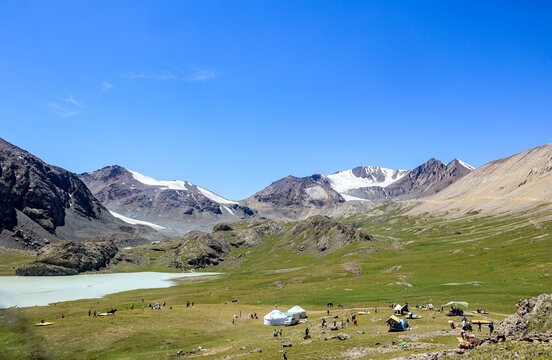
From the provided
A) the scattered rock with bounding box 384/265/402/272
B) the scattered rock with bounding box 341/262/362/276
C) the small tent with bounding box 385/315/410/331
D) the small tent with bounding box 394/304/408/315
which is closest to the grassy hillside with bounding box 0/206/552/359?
the small tent with bounding box 385/315/410/331

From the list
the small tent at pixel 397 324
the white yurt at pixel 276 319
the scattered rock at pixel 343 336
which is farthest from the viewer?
the white yurt at pixel 276 319

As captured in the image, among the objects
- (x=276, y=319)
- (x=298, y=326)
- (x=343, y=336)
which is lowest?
(x=298, y=326)

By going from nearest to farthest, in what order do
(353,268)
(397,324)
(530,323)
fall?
(530,323) < (397,324) < (353,268)

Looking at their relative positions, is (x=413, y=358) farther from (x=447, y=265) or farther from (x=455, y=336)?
(x=447, y=265)

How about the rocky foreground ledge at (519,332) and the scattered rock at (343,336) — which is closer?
the rocky foreground ledge at (519,332)

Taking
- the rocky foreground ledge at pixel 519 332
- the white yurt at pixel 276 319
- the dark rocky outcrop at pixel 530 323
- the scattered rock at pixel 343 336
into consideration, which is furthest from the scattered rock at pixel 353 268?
the rocky foreground ledge at pixel 519 332

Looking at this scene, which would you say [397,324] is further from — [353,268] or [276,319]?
[353,268]

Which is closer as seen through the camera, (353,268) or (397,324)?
(397,324)

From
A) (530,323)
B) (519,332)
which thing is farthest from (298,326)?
(530,323)

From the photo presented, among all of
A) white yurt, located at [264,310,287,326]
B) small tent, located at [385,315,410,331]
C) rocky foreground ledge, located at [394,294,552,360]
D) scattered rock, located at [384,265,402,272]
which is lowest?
scattered rock, located at [384,265,402,272]

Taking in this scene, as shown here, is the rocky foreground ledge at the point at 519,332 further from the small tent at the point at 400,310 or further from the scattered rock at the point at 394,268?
the scattered rock at the point at 394,268

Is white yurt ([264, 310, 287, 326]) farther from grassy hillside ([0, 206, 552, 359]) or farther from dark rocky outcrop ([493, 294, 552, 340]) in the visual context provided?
dark rocky outcrop ([493, 294, 552, 340])

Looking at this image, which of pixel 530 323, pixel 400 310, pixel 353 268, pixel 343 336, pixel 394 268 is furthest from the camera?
pixel 353 268

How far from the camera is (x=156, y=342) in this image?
6412cm
